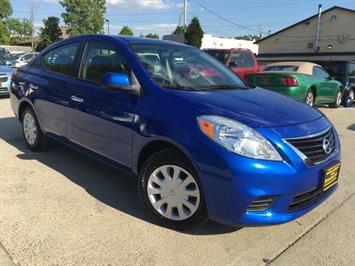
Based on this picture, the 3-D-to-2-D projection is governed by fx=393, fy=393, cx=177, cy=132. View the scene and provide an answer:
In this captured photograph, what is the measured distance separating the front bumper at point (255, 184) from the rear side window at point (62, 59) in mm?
2359

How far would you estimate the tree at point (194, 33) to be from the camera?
37188 mm

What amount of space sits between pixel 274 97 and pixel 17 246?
8.70 ft

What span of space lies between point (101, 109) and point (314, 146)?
2014 mm

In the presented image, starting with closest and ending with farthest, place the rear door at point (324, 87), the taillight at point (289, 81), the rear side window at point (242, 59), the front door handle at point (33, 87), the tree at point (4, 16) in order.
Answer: the front door handle at point (33, 87) → the taillight at point (289, 81) → the rear door at point (324, 87) → the rear side window at point (242, 59) → the tree at point (4, 16)

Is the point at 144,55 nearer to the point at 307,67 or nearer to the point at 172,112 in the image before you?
the point at 172,112

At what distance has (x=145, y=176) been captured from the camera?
3.45 meters

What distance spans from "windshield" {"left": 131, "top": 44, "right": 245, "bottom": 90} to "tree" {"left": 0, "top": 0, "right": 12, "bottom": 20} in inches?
2976

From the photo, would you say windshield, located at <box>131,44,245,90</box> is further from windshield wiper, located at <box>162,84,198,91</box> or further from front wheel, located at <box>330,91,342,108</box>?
front wheel, located at <box>330,91,342,108</box>

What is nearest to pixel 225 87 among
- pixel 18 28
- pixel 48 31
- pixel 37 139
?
pixel 37 139

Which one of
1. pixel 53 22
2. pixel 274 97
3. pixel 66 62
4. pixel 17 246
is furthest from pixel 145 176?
pixel 53 22

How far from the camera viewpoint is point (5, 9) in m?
70.9

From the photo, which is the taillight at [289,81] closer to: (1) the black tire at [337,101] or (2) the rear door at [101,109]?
(1) the black tire at [337,101]

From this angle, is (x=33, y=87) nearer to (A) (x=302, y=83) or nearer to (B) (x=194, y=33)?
(A) (x=302, y=83)

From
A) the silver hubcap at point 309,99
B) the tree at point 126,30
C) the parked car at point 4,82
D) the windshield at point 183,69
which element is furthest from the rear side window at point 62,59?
the tree at point 126,30
